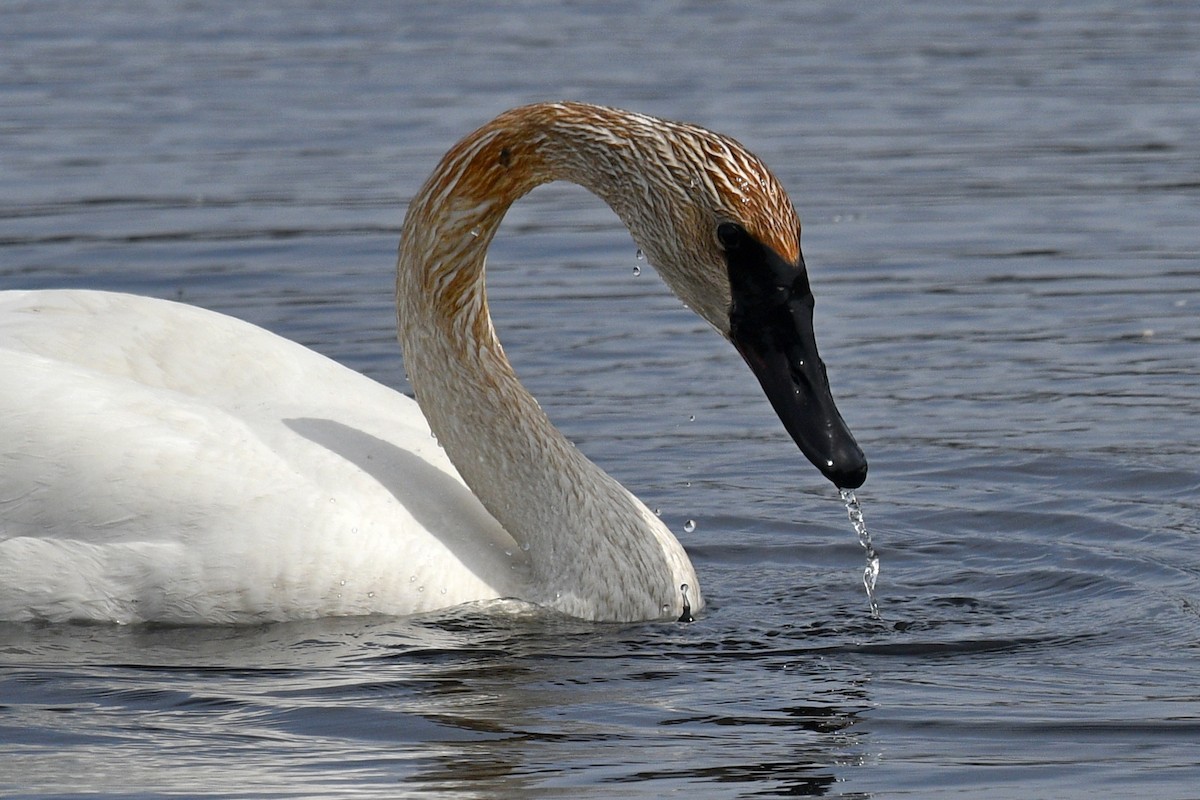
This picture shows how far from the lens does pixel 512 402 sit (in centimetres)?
721

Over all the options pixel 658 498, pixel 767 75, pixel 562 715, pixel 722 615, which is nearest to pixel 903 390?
pixel 658 498

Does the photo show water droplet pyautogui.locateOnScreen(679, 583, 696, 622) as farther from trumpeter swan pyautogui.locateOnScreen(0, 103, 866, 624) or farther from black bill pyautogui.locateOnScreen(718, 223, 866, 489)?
black bill pyautogui.locateOnScreen(718, 223, 866, 489)

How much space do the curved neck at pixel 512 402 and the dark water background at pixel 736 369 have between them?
0.20 m

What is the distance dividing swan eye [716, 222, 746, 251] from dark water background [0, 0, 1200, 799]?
1.18 m

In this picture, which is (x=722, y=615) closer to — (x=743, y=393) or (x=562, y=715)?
(x=562, y=715)

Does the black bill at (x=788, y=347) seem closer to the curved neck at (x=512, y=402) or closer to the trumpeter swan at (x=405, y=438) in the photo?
the trumpeter swan at (x=405, y=438)

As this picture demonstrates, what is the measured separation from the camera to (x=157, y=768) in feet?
17.9

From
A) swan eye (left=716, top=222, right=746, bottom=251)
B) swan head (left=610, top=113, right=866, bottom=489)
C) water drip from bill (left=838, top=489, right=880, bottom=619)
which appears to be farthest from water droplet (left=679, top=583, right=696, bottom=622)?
swan eye (left=716, top=222, right=746, bottom=251)

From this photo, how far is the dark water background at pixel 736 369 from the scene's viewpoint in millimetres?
5656

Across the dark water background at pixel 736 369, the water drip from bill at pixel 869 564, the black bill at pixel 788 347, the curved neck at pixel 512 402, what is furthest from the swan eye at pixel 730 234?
the dark water background at pixel 736 369

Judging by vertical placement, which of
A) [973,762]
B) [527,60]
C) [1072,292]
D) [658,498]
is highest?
[527,60]

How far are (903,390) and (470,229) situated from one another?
3400mm

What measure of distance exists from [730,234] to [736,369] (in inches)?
168

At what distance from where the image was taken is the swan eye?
20.7 feet
